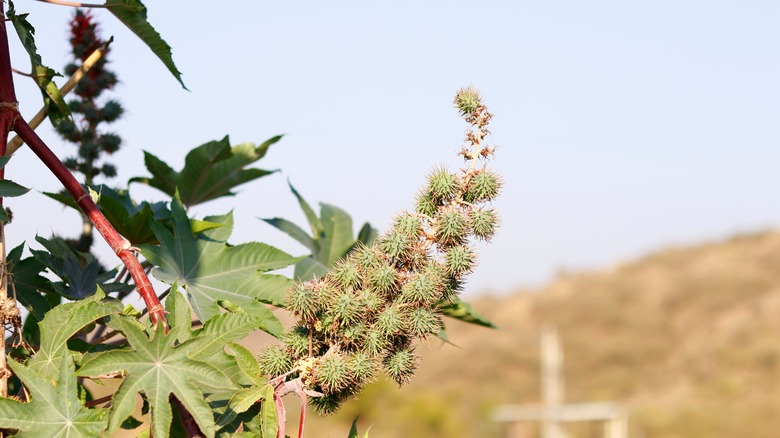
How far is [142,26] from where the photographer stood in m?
2.14

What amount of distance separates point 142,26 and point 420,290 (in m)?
0.98

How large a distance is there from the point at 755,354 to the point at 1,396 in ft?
107

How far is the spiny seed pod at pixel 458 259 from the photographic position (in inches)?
75.4

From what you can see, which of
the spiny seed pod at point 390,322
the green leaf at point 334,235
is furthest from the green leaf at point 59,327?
the green leaf at point 334,235

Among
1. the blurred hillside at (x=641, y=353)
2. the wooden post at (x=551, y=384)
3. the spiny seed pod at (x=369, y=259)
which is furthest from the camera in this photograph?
Result: the wooden post at (x=551, y=384)

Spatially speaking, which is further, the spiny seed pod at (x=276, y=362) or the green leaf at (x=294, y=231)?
the green leaf at (x=294, y=231)

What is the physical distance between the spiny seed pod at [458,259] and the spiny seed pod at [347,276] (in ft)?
0.67

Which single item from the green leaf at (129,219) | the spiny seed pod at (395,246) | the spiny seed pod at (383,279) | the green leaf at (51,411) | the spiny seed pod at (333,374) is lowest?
the green leaf at (51,411)

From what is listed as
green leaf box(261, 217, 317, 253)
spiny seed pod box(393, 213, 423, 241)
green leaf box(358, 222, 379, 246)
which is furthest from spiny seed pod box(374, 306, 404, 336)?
green leaf box(358, 222, 379, 246)

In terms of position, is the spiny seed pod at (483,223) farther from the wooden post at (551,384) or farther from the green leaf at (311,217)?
the wooden post at (551,384)

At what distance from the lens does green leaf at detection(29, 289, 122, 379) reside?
1839 mm

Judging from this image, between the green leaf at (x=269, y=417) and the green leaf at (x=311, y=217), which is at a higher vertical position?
the green leaf at (x=311, y=217)

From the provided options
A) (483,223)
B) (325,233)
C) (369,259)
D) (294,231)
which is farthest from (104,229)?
(325,233)

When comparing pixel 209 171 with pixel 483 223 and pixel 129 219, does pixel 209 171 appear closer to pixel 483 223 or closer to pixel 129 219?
pixel 129 219
